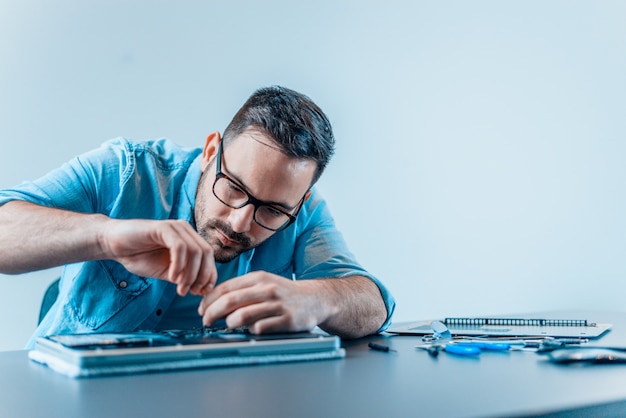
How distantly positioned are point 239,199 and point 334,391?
70cm

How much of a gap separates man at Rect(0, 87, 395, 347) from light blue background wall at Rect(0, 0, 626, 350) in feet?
3.58

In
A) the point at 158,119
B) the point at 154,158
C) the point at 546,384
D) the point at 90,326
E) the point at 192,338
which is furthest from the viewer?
the point at 158,119

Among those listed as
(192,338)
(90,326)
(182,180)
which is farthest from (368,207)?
(192,338)

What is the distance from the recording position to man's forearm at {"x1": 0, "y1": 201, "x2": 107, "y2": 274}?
1.07 meters

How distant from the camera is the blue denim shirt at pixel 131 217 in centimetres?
135

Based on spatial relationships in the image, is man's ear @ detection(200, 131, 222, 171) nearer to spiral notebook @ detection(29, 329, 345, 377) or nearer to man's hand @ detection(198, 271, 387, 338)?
man's hand @ detection(198, 271, 387, 338)

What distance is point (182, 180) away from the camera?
155 cm

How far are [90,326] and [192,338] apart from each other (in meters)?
0.51

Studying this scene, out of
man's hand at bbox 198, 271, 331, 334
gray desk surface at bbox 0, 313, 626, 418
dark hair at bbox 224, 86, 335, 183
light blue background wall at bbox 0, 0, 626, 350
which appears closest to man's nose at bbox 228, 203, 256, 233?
dark hair at bbox 224, 86, 335, 183

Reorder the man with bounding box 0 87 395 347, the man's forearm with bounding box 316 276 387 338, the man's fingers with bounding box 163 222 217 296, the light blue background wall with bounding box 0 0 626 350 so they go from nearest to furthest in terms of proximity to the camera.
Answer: the man's fingers with bounding box 163 222 217 296
the man with bounding box 0 87 395 347
the man's forearm with bounding box 316 276 387 338
the light blue background wall with bounding box 0 0 626 350

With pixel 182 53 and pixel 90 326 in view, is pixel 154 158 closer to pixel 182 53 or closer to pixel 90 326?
pixel 90 326

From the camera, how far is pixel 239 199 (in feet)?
4.46

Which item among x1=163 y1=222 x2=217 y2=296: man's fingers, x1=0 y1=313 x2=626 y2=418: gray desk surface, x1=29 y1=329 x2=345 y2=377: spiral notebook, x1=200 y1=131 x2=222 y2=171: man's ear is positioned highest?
x1=200 y1=131 x2=222 y2=171: man's ear

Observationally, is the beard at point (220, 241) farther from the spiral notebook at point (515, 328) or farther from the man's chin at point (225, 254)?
the spiral notebook at point (515, 328)
